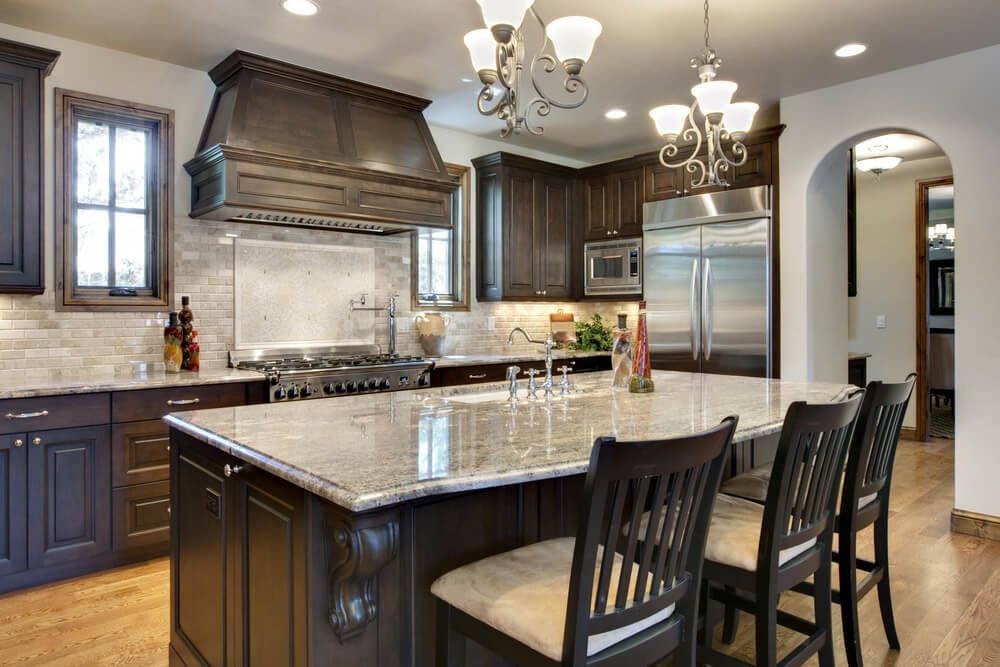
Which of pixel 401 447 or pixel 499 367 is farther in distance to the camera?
pixel 499 367

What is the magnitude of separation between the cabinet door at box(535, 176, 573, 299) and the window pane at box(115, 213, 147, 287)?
304 centimetres

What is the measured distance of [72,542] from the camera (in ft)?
10.2

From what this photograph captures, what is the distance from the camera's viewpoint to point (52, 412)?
3012 mm

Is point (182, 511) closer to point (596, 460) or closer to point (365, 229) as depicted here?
point (596, 460)

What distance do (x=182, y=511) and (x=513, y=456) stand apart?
4.18 feet

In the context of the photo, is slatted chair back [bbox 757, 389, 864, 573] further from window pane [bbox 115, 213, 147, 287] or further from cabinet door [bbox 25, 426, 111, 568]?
window pane [bbox 115, 213, 147, 287]

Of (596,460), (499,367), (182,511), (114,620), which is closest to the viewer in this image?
(596,460)

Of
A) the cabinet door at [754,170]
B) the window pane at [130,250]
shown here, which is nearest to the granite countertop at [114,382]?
the window pane at [130,250]

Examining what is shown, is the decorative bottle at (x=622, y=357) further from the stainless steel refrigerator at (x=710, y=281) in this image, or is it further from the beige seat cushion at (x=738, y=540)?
the stainless steel refrigerator at (x=710, y=281)

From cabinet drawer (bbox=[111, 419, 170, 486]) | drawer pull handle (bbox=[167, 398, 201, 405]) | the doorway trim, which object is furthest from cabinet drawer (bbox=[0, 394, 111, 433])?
the doorway trim

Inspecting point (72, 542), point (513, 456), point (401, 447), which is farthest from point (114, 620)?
point (513, 456)

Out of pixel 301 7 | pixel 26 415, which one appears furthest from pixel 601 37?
pixel 26 415

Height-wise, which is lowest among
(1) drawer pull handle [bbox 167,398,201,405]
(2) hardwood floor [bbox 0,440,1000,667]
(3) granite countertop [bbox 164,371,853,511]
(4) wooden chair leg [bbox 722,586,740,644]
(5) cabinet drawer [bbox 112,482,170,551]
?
(2) hardwood floor [bbox 0,440,1000,667]

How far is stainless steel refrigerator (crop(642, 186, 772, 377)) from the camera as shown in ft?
15.0
